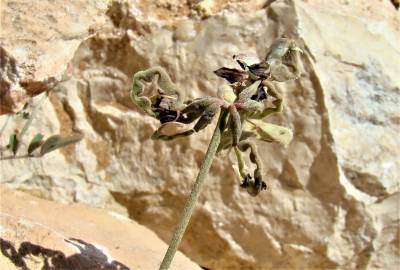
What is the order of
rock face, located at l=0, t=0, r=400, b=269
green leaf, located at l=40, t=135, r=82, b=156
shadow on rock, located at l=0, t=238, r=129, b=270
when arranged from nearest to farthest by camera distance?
shadow on rock, located at l=0, t=238, r=129, b=270 < green leaf, located at l=40, t=135, r=82, b=156 < rock face, located at l=0, t=0, r=400, b=269

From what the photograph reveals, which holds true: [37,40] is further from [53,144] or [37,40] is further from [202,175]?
[202,175]

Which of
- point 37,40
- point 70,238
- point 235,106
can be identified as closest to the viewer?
point 235,106

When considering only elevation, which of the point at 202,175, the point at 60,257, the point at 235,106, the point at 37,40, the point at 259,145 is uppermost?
the point at 235,106

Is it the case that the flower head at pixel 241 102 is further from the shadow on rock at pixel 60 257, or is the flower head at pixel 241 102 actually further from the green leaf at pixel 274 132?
the shadow on rock at pixel 60 257

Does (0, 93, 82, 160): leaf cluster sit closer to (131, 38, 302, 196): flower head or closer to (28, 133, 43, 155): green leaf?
(28, 133, 43, 155): green leaf

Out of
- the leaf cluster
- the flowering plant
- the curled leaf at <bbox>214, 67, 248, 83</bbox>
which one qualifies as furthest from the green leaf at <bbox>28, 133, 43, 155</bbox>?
the curled leaf at <bbox>214, 67, 248, 83</bbox>

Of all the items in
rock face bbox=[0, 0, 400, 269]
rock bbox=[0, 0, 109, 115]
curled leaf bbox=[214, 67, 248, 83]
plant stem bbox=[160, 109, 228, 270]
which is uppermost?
curled leaf bbox=[214, 67, 248, 83]

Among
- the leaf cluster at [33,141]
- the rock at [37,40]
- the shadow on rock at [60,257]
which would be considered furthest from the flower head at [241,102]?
the leaf cluster at [33,141]

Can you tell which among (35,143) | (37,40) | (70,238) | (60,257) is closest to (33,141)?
(35,143)
